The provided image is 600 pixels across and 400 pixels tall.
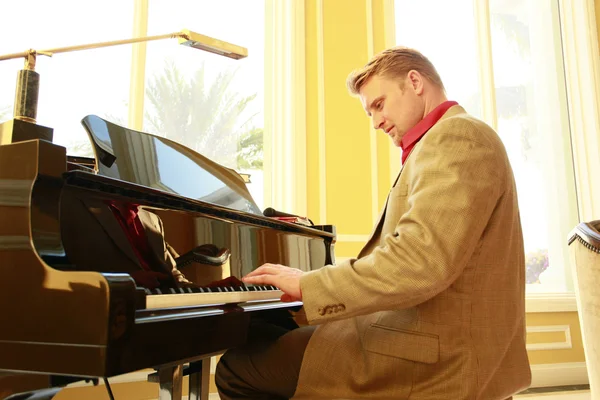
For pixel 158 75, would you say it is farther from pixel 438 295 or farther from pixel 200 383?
pixel 438 295

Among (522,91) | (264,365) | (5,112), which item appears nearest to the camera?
(264,365)

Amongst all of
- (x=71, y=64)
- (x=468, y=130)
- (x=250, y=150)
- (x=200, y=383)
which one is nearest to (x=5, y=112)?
(x=71, y=64)

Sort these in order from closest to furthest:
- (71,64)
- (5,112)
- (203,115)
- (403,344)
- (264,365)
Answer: (403,344), (264,365), (5,112), (71,64), (203,115)

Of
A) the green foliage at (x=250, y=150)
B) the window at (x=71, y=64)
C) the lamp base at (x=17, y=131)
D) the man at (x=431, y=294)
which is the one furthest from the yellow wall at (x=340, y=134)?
the lamp base at (x=17, y=131)

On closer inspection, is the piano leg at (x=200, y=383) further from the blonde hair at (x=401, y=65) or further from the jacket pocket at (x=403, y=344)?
the blonde hair at (x=401, y=65)

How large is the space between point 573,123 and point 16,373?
15.3 ft

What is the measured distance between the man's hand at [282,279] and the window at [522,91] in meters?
3.48

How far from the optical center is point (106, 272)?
3.41 ft

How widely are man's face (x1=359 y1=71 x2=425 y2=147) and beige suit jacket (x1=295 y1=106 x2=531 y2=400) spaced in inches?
10.7

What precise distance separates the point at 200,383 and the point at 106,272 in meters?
0.77

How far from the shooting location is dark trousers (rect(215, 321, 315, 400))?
1340 mm

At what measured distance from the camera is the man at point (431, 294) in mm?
1114

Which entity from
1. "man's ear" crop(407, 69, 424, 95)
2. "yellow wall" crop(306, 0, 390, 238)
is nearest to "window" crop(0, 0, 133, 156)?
"yellow wall" crop(306, 0, 390, 238)

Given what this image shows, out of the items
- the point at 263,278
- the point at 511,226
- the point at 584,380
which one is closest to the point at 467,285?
the point at 511,226
